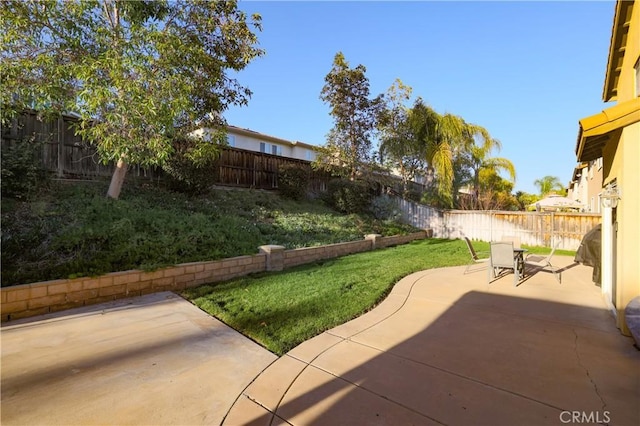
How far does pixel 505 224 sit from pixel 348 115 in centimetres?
909

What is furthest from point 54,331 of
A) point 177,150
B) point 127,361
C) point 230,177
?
point 230,177

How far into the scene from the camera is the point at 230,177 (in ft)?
42.0

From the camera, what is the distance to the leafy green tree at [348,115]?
14359mm

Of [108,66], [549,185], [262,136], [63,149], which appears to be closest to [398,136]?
[262,136]

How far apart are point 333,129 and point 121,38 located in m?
9.75

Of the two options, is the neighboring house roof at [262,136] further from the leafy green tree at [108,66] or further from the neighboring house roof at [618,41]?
the neighboring house roof at [618,41]

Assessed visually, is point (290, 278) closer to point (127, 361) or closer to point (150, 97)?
point (127, 361)

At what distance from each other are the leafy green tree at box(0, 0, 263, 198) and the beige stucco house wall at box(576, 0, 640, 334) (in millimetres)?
7153

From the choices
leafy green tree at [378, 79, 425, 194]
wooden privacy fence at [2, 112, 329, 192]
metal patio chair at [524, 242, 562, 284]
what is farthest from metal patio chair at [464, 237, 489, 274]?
wooden privacy fence at [2, 112, 329, 192]

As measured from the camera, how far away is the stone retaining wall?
4516mm

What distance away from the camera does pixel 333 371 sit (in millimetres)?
3182

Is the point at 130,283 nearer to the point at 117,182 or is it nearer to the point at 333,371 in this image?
the point at 117,182

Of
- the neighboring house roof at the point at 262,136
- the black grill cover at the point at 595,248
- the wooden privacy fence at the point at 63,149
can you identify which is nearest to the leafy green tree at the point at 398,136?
the neighboring house roof at the point at 262,136

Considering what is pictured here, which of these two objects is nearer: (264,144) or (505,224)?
(505,224)
